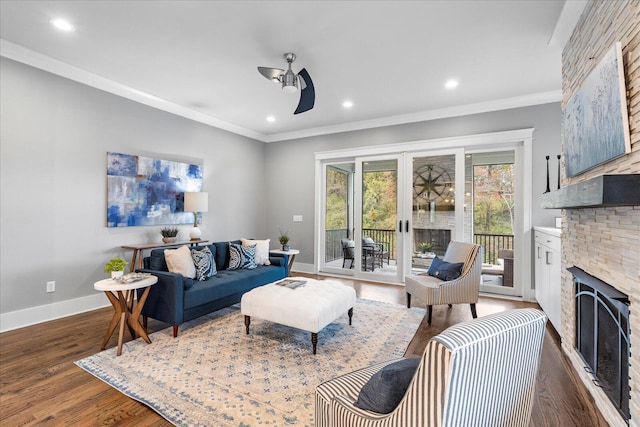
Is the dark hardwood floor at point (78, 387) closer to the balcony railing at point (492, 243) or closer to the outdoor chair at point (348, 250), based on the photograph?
the balcony railing at point (492, 243)

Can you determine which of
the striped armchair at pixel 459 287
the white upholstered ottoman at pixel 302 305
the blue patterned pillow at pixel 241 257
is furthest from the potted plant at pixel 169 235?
the striped armchair at pixel 459 287

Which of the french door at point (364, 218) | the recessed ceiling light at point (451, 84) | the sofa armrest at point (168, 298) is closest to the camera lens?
the sofa armrest at point (168, 298)

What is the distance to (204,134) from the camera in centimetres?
522

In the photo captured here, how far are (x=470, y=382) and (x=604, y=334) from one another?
174 cm

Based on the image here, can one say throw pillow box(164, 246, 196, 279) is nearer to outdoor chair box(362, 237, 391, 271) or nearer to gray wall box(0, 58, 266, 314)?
gray wall box(0, 58, 266, 314)

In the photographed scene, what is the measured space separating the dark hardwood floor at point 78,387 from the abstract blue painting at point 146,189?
1.45m

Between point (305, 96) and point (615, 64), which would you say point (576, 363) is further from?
point (305, 96)

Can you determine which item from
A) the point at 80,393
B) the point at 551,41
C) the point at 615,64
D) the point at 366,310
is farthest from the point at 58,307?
the point at 551,41

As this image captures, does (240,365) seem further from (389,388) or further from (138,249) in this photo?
(138,249)

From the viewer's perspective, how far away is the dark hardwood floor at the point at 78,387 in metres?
1.82

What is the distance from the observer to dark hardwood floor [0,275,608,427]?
71.5 inches

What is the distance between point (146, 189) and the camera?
427cm

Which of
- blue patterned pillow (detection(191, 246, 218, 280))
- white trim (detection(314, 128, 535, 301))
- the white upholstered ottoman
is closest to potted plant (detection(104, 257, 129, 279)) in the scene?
blue patterned pillow (detection(191, 246, 218, 280))

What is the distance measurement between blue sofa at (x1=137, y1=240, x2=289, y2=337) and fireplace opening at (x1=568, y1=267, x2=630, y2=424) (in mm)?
3210
